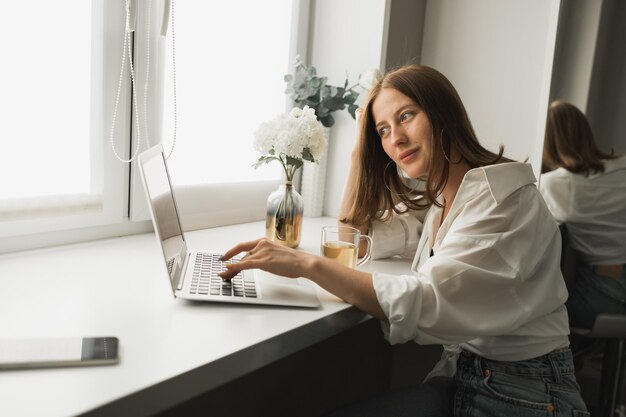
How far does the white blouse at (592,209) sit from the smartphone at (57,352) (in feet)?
5.21

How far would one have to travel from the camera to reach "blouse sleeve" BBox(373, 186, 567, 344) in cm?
102

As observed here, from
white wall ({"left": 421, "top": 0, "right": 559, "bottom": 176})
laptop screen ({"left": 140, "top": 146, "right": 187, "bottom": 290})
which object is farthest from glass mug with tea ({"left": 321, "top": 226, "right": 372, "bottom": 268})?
white wall ({"left": 421, "top": 0, "right": 559, "bottom": 176})

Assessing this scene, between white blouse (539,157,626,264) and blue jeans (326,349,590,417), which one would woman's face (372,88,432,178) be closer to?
blue jeans (326,349,590,417)

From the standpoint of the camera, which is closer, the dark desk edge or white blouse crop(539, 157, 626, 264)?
the dark desk edge

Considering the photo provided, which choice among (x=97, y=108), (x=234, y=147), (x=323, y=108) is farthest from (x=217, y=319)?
(x=323, y=108)

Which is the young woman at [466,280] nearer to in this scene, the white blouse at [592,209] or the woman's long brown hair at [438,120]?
the woman's long brown hair at [438,120]

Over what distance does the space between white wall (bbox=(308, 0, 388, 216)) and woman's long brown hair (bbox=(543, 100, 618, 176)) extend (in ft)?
1.94

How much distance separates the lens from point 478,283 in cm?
103

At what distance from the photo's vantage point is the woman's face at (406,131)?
1.29 m

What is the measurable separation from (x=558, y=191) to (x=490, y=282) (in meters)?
1.10

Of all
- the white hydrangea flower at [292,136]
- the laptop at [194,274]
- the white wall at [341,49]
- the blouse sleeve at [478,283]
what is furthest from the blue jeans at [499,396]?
the white wall at [341,49]

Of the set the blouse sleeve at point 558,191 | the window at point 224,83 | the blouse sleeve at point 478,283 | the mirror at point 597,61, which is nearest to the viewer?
the blouse sleeve at point 478,283

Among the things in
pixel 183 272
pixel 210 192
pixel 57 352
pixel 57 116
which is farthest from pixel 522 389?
pixel 57 116

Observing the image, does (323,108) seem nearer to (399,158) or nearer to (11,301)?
(399,158)
